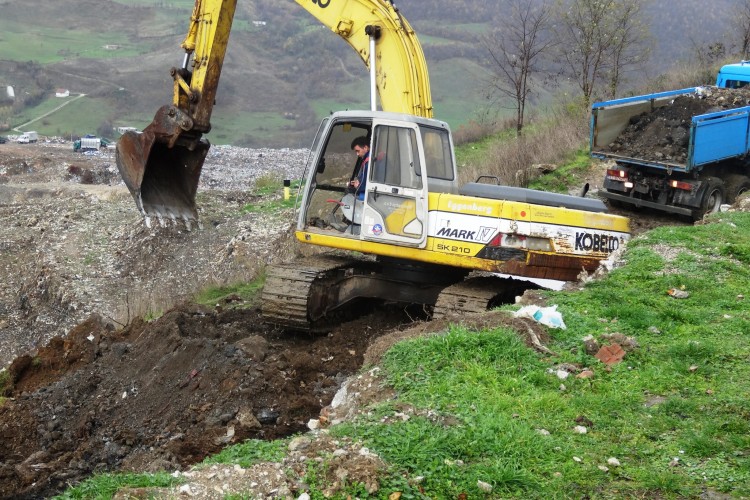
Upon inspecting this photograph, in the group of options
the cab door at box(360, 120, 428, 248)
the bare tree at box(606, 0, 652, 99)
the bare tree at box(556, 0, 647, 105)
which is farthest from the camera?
the bare tree at box(606, 0, 652, 99)

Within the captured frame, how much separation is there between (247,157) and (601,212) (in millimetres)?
22427

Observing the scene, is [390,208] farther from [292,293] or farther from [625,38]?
[625,38]

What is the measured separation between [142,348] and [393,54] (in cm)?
442

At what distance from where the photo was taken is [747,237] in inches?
397

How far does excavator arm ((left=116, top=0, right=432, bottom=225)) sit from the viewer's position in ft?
33.5

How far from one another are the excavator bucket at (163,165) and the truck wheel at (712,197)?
7.99 meters

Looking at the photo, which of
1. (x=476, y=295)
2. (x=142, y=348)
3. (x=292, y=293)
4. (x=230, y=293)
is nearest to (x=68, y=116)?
(x=230, y=293)

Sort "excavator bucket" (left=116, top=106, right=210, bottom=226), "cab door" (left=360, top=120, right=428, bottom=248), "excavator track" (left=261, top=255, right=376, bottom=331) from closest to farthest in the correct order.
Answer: "cab door" (left=360, top=120, right=428, bottom=248), "excavator track" (left=261, top=255, right=376, bottom=331), "excavator bucket" (left=116, top=106, right=210, bottom=226)

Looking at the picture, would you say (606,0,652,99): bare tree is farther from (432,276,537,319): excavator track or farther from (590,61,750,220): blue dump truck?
(432,276,537,319): excavator track

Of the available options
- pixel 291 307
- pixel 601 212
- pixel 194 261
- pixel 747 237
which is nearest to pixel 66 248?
pixel 194 261

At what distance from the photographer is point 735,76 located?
18328 millimetres

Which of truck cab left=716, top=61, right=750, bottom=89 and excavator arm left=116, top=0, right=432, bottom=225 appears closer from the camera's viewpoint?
excavator arm left=116, top=0, right=432, bottom=225

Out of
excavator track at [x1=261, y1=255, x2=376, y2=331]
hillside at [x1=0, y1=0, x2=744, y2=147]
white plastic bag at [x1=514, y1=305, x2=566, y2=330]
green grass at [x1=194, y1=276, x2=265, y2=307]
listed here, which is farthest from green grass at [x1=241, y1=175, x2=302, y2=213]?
hillside at [x1=0, y1=0, x2=744, y2=147]

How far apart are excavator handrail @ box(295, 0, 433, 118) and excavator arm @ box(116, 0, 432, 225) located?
1cm
